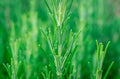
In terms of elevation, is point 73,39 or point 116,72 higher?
point 73,39

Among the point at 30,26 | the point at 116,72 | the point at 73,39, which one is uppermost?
the point at 73,39

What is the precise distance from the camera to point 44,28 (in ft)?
6.42

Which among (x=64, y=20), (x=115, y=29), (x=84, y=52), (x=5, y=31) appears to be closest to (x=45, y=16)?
(x=5, y=31)

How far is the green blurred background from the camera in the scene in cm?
165

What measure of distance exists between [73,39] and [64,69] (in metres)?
0.12

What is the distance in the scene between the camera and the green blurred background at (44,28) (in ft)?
5.40

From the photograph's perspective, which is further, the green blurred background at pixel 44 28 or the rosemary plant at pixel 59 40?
the green blurred background at pixel 44 28

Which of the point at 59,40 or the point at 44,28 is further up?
the point at 59,40

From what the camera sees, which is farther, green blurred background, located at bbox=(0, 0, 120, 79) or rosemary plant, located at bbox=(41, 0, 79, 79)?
green blurred background, located at bbox=(0, 0, 120, 79)

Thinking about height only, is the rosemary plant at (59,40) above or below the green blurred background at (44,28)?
above

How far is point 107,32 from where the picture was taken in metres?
2.50

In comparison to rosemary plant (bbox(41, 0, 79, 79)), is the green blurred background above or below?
below

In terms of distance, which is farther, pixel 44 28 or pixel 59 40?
pixel 44 28

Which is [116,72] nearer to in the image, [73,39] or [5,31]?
[5,31]
